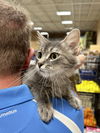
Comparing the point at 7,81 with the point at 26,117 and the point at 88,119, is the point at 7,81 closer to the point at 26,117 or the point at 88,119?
the point at 26,117

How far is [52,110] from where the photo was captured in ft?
3.22

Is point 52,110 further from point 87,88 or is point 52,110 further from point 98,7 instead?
point 98,7

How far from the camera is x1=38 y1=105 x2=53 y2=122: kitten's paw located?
0.91m

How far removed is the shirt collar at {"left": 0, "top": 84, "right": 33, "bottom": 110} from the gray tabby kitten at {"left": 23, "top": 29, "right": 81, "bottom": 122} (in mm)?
135

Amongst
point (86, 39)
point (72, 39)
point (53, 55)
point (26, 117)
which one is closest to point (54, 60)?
point (53, 55)

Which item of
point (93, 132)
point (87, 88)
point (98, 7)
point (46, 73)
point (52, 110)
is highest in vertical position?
point (98, 7)

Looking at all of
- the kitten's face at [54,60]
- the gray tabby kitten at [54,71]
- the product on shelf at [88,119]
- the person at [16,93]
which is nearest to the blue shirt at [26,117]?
the person at [16,93]

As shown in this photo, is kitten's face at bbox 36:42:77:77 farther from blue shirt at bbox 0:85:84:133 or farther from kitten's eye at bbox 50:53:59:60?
blue shirt at bbox 0:85:84:133

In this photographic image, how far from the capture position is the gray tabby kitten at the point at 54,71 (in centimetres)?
112

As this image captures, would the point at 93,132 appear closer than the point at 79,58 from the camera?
No

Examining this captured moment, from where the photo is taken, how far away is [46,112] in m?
0.95

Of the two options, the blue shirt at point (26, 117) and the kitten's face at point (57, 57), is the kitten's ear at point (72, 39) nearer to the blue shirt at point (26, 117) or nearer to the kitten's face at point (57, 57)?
the kitten's face at point (57, 57)

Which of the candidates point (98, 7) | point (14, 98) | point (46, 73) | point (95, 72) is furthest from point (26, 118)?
point (98, 7)

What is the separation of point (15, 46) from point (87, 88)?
1.84 meters
